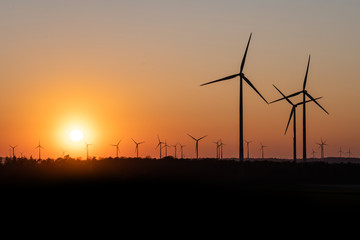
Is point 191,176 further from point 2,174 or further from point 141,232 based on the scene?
point 141,232

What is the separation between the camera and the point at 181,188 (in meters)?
62.3

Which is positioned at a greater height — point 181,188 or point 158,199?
point 158,199

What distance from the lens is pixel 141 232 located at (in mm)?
26859

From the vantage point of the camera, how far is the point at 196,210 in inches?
1480

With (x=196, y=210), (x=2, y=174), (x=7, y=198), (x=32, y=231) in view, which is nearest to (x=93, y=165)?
(x=2, y=174)

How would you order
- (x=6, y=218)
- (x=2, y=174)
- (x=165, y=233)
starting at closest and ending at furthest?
1. (x=165, y=233)
2. (x=6, y=218)
3. (x=2, y=174)

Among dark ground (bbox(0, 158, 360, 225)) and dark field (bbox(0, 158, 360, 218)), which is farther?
dark field (bbox(0, 158, 360, 218))

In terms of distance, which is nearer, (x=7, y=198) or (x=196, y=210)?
(x=196, y=210)

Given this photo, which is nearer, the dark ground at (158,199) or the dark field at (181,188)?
the dark ground at (158,199)

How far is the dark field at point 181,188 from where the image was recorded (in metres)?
40.0

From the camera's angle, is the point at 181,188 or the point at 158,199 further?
the point at 181,188

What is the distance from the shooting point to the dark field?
40016 millimetres

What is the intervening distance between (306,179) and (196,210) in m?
66.9

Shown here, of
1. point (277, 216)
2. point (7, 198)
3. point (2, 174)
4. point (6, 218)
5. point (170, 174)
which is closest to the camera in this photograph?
point (6, 218)
